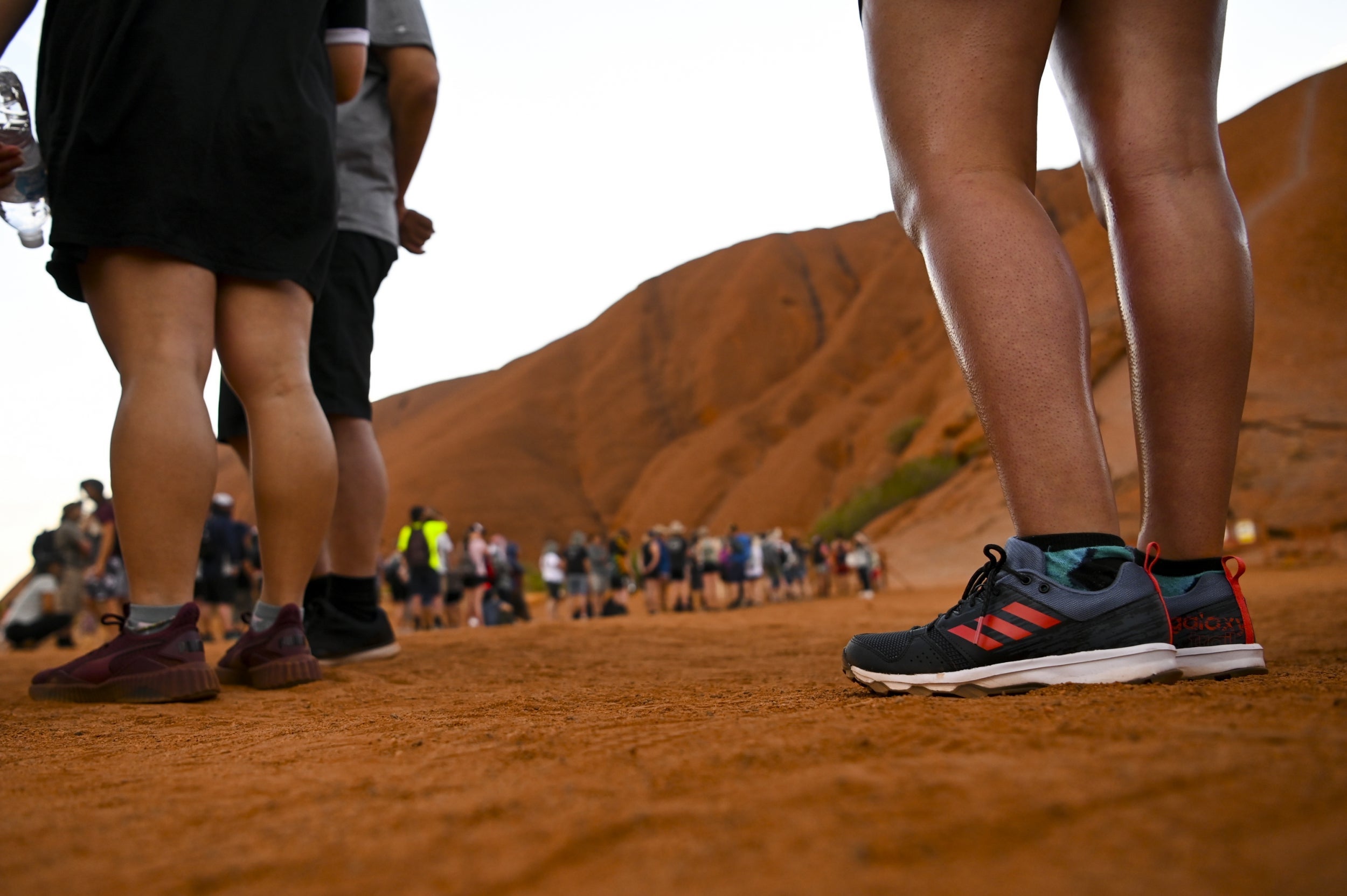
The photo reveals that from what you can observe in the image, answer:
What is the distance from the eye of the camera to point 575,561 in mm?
12609

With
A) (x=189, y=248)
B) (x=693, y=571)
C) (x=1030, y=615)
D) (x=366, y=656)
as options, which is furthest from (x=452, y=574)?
(x=1030, y=615)

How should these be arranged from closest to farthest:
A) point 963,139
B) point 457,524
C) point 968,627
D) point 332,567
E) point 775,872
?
1. point 775,872
2. point 968,627
3. point 963,139
4. point 332,567
5. point 457,524

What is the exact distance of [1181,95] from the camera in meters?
1.62

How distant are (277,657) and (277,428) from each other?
1.80 feet

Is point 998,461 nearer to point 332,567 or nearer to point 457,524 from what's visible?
point 332,567

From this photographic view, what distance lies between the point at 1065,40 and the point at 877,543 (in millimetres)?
23286

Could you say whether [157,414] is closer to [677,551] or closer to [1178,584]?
[1178,584]

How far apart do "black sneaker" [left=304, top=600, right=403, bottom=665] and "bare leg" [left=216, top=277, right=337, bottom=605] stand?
2.03 feet

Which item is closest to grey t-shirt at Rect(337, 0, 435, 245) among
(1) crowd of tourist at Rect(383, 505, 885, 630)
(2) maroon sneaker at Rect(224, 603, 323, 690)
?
(2) maroon sneaker at Rect(224, 603, 323, 690)

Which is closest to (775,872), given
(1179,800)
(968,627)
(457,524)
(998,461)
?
(1179,800)

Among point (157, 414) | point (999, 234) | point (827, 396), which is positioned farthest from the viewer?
point (827, 396)

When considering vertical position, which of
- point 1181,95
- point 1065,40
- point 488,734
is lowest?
point 488,734

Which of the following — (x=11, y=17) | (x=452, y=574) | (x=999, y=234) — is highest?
(x=11, y=17)

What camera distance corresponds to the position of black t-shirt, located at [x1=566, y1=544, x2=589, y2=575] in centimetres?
1255
